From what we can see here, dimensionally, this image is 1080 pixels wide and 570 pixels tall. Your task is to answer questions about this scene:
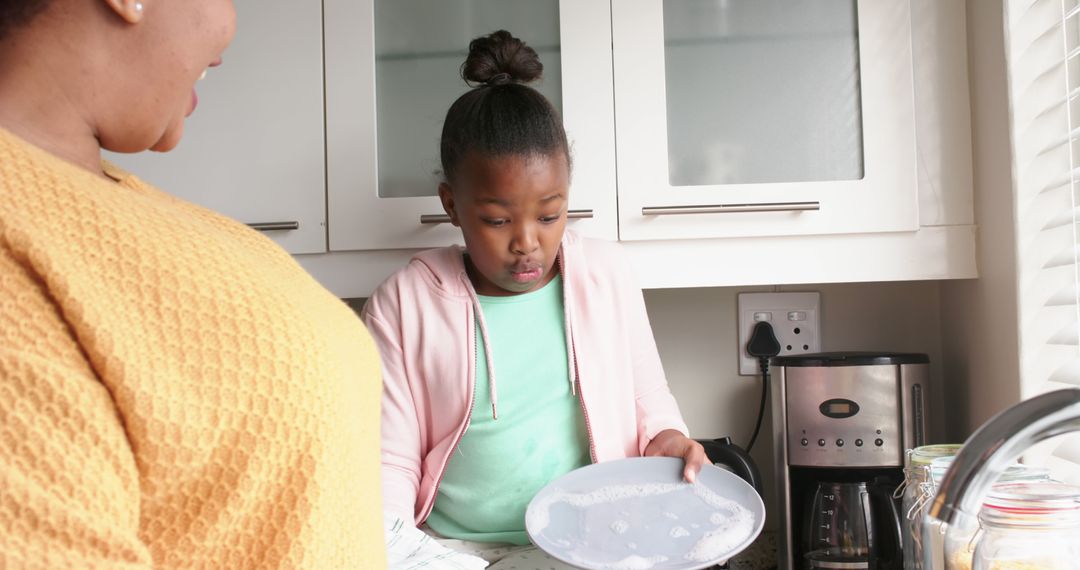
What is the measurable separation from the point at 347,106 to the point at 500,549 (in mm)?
624

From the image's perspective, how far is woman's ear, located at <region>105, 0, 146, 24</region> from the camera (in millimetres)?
511

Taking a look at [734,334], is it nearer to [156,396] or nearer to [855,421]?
[855,421]

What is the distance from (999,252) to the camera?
1.12 metres

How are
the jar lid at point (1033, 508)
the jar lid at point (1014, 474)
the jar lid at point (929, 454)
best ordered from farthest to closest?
the jar lid at point (929, 454), the jar lid at point (1014, 474), the jar lid at point (1033, 508)

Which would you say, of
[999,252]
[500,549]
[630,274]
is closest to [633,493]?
[500,549]

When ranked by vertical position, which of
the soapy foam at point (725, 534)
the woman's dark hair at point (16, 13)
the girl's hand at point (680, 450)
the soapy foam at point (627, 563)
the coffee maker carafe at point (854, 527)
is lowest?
the coffee maker carafe at point (854, 527)

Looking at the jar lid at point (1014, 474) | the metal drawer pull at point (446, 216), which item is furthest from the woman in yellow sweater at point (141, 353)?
the metal drawer pull at point (446, 216)

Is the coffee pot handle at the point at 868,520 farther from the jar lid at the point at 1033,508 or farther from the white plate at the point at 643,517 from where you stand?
the jar lid at the point at 1033,508

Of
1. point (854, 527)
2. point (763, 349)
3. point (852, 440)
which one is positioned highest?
point (763, 349)

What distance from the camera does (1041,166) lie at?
1059 mm

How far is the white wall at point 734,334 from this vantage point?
1.43 meters

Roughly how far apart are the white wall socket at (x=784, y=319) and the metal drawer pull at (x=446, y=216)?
1.26ft

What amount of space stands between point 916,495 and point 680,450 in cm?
31

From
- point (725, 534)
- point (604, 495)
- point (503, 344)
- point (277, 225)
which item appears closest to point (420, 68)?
point (277, 225)
